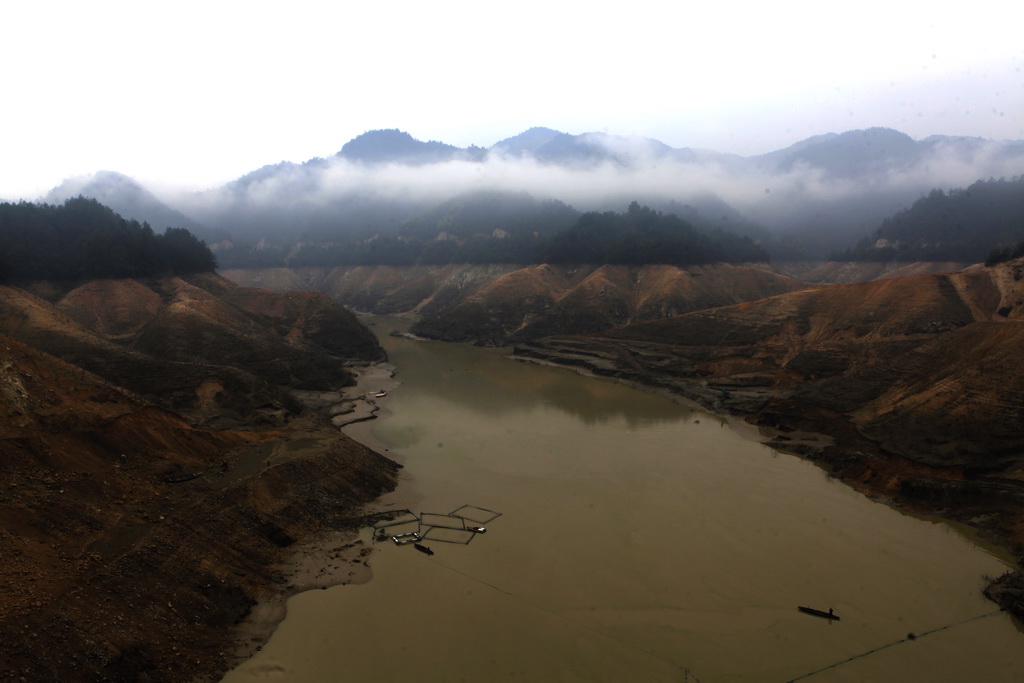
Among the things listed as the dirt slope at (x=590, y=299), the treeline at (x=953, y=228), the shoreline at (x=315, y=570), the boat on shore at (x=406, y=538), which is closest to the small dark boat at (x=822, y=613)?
the boat on shore at (x=406, y=538)

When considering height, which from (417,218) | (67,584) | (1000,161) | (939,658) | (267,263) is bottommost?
(939,658)

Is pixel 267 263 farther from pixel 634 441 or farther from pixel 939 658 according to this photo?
pixel 939 658

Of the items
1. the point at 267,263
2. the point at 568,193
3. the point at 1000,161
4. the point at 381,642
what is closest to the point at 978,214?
the point at 568,193

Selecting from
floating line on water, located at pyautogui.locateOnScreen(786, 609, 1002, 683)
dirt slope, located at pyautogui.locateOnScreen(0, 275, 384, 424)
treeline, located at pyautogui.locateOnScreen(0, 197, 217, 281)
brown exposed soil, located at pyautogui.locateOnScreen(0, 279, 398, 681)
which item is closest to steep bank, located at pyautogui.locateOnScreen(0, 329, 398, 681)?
brown exposed soil, located at pyautogui.locateOnScreen(0, 279, 398, 681)

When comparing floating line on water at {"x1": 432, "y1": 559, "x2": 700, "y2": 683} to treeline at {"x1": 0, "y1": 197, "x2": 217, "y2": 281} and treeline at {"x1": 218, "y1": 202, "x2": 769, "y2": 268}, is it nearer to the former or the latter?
treeline at {"x1": 0, "y1": 197, "x2": 217, "y2": 281}

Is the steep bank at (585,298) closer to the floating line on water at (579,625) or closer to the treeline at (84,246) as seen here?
the treeline at (84,246)

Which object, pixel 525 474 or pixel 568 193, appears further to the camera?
pixel 568 193
